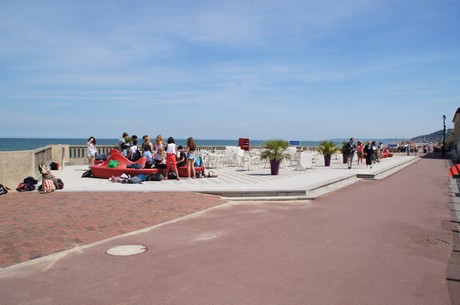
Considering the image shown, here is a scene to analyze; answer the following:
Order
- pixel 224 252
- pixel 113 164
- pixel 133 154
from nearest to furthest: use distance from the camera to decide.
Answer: pixel 224 252 < pixel 113 164 < pixel 133 154

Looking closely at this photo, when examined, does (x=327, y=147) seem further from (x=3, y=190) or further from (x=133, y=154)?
(x=3, y=190)

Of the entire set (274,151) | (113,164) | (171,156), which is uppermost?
(274,151)

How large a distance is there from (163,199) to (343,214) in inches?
177

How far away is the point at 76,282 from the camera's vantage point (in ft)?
15.3

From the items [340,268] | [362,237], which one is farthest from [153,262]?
[362,237]

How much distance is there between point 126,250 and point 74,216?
233 centimetres

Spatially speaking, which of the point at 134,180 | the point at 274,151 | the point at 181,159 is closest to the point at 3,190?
the point at 134,180

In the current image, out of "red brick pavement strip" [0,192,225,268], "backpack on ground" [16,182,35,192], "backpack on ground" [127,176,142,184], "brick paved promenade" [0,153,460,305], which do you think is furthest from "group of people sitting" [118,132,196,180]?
"backpack on ground" [16,182,35,192]

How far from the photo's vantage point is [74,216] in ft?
25.2

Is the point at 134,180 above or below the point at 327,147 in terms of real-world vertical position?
below

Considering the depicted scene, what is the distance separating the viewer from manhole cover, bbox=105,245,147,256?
5797 millimetres

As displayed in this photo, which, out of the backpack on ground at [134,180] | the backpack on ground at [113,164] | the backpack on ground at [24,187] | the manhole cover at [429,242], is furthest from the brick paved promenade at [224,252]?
the backpack on ground at [113,164]

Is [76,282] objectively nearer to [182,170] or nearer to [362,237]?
[362,237]

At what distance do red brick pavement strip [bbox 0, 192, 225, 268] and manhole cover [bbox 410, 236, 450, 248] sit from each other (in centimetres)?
468
